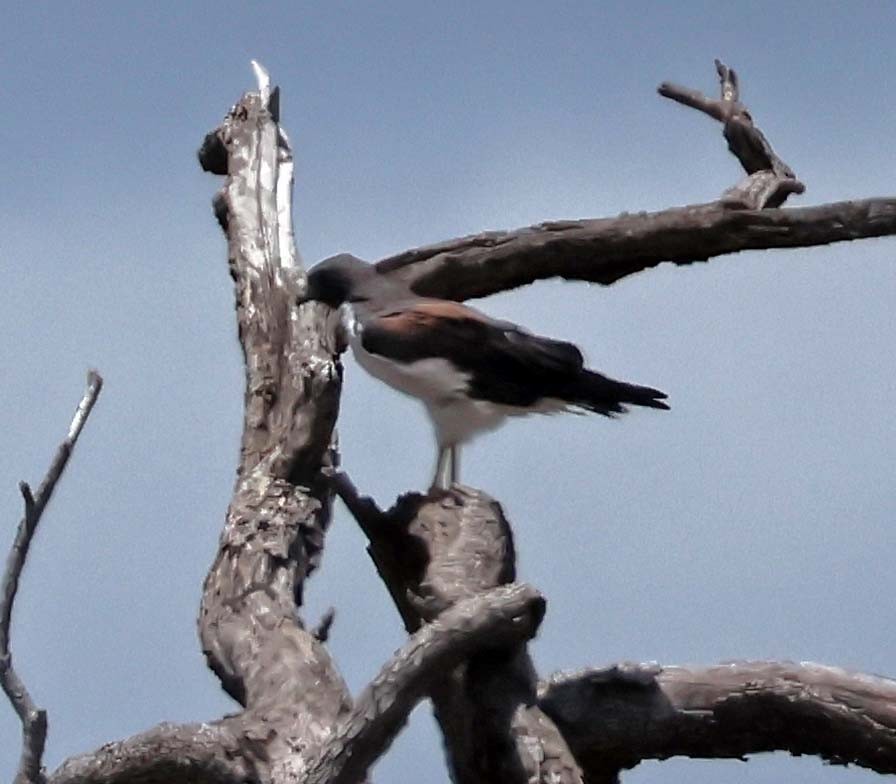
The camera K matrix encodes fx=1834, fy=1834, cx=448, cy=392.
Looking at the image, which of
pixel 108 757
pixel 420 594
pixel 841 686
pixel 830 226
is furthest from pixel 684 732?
pixel 830 226

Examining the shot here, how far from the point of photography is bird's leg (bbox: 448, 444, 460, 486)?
659 cm

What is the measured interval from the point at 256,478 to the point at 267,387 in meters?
0.57

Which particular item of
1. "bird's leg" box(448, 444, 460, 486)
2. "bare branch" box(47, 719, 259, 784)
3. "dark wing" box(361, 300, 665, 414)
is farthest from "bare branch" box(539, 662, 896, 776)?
"bird's leg" box(448, 444, 460, 486)

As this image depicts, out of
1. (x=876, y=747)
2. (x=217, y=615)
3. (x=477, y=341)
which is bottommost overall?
(x=876, y=747)

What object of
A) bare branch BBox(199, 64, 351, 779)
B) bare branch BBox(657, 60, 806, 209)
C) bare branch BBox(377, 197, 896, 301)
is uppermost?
bare branch BBox(657, 60, 806, 209)

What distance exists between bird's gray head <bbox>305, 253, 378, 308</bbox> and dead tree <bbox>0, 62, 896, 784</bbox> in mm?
94

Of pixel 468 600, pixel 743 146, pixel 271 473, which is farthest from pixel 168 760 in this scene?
pixel 743 146

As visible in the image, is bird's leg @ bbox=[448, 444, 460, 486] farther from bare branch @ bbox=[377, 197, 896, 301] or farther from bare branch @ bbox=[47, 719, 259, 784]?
bare branch @ bbox=[47, 719, 259, 784]

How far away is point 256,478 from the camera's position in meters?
5.52

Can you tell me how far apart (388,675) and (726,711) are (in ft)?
3.62

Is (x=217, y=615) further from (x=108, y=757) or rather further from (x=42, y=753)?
(x=42, y=753)

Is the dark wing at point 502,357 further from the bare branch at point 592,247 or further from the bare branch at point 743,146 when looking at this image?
the bare branch at point 743,146

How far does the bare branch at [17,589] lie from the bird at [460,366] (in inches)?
109

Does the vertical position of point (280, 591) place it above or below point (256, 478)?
below
